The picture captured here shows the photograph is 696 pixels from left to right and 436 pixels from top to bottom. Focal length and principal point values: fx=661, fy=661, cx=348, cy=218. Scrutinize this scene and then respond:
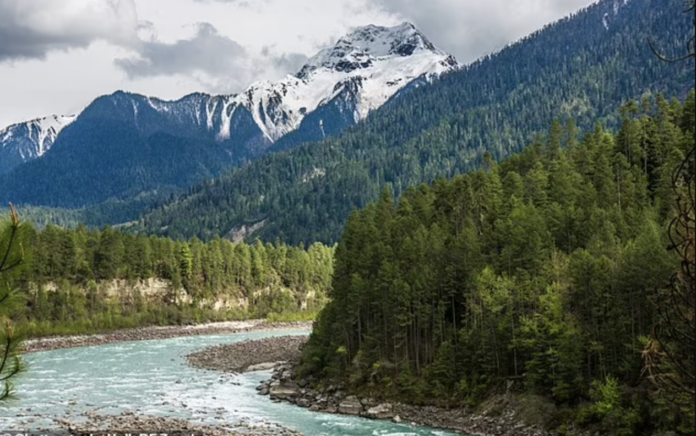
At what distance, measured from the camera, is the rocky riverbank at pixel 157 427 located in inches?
1679

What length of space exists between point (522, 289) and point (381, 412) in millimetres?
14105

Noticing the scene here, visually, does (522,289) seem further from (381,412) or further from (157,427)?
(157,427)

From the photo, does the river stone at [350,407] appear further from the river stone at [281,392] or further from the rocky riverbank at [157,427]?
the river stone at [281,392]

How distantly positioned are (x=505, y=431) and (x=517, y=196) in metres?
35.1

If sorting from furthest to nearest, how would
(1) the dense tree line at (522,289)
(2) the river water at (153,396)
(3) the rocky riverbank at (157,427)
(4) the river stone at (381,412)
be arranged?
(4) the river stone at (381,412) → (2) the river water at (153,396) → (3) the rocky riverbank at (157,427) → (1) the dense tree line at (522,289)

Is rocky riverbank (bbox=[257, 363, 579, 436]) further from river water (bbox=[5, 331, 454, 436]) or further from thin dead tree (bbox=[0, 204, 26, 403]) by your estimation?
thin dead tree (bbox=[0, 204, 26, 403])

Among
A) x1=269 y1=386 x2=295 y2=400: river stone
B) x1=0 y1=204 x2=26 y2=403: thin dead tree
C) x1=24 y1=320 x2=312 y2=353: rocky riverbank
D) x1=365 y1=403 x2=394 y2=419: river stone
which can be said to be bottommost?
x1=365 y1=403 x2=394 y2=419: river stone

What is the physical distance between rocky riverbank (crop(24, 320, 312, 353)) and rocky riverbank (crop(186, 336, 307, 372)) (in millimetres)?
22900

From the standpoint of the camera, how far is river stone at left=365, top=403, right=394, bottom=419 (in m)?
48.3

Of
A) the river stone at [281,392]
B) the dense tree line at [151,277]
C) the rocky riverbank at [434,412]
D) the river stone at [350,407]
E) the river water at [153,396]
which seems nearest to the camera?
the rocky riverbank at [434,412]

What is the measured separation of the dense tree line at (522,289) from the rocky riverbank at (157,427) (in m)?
12.0

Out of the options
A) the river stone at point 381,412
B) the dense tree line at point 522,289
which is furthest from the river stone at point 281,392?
the river stone at point 381,412

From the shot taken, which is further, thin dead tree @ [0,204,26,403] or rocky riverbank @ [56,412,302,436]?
rocky riverbank @ [56,412,302,436]

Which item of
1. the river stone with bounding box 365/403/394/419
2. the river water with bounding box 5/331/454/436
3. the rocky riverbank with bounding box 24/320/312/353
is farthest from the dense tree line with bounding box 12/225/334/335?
the river stone with bounding box 365/403/394/419
